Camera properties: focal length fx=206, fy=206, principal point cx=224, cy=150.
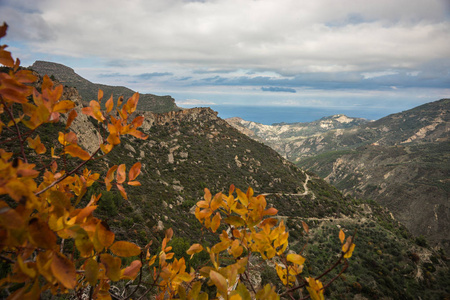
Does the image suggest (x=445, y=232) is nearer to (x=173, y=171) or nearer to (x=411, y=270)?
(x=411, y=270)

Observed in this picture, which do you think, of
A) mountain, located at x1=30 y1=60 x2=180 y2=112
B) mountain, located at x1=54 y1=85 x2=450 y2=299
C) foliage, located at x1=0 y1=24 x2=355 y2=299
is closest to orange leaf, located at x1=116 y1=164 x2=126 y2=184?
foliage, located at x1=0 y1=24 x2=355 y2=299

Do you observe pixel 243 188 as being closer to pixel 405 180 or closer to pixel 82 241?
pixel 82 241

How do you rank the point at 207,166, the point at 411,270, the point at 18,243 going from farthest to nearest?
1. the point at 207,166
2. the point at 411,270
3. the point at 18,243

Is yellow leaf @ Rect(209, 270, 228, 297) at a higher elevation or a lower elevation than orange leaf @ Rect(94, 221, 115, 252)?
lower

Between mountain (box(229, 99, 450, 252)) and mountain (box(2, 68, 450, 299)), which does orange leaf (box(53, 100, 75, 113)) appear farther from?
mountain (box(229, 99, 450, 252))

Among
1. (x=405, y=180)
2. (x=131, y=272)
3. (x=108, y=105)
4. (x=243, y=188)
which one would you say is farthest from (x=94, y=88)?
(x=405, y=180)

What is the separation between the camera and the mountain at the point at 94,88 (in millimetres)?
62319

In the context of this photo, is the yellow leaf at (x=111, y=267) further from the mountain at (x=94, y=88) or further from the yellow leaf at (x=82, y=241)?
the mountain at (x=94, y=88)

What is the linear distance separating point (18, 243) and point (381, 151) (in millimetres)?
154033

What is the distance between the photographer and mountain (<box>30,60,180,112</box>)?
62.3m

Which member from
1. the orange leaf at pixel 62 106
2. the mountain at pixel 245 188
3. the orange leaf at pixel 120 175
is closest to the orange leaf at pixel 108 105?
the orange leaf at pixel 62 106

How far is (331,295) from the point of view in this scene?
1680cm

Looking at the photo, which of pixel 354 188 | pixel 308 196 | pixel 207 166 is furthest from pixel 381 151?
pixel 207 166

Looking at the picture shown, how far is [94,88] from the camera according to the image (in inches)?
2601
